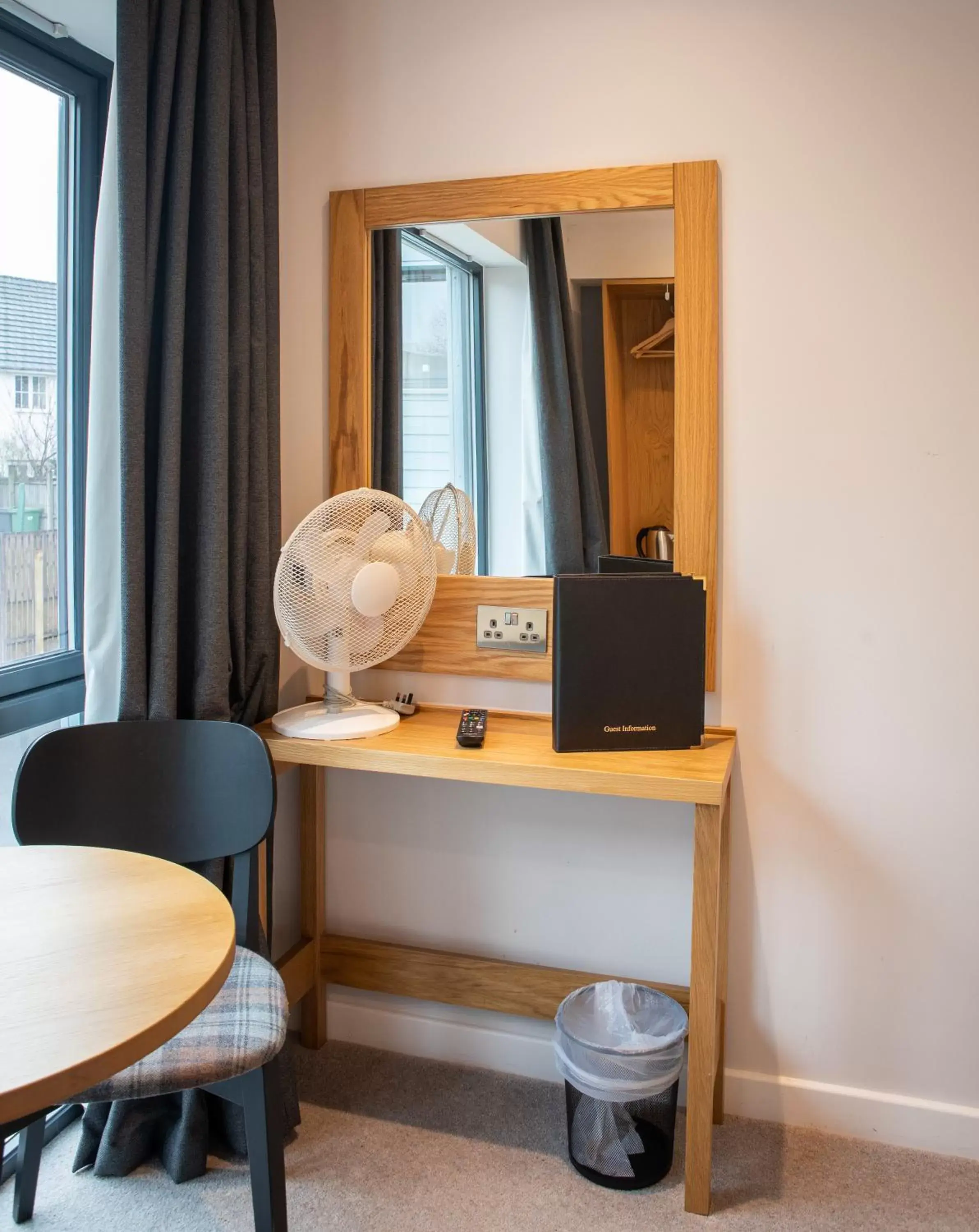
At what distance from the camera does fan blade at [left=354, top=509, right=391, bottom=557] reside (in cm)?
194

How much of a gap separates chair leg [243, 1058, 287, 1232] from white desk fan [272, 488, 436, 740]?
67 centimetres

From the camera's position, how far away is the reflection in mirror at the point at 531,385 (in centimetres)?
200

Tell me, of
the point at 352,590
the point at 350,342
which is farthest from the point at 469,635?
the point at 350,342

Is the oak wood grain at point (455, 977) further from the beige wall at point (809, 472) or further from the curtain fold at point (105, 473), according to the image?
the curtain fold at point (105, 473)

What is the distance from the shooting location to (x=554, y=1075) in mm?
2174

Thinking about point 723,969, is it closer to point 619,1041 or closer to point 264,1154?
point 619,1041

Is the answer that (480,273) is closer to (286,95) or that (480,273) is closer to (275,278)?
(275,278)

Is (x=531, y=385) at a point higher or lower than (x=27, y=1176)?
higher

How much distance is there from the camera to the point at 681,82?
1.94m

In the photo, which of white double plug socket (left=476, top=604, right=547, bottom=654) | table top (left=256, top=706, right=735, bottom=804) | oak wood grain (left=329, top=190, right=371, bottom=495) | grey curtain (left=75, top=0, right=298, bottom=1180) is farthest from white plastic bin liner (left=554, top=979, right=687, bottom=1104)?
oak wood grain (left=329, top=190, right=371, bottom=495)

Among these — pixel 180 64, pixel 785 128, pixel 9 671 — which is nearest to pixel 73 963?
pixel 9 671

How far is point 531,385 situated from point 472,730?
0.72 meters

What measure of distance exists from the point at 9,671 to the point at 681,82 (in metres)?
1.67

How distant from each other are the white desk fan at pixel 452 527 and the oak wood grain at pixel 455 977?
0.84m
